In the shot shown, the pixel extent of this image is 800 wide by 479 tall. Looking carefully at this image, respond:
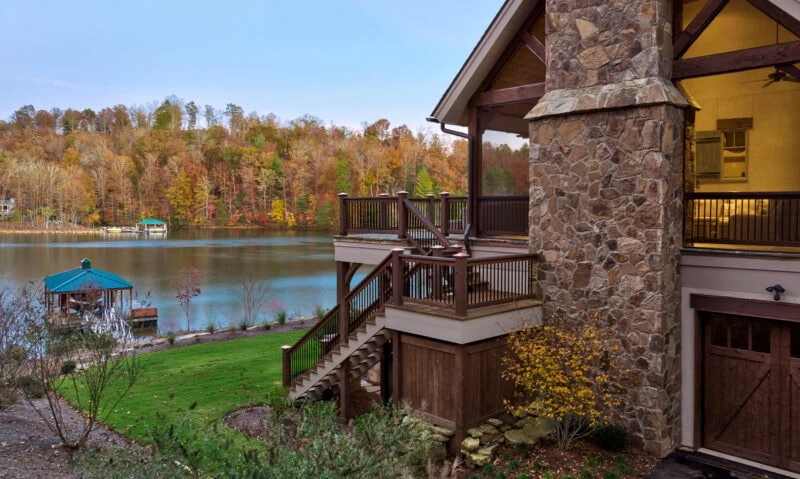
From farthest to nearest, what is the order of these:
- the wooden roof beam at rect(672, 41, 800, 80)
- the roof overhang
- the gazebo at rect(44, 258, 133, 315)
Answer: the gazebo at rect(44, 258, 133, 315) → the roof overhang → the wooden roof beam at rect(672, 41, 800, 80)

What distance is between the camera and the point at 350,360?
10031 millimetres

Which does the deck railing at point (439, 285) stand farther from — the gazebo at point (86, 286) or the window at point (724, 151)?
the gazebo at point (86, 286)

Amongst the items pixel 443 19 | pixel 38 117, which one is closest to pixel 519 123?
pixel 443 19

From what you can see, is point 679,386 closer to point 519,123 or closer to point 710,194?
point 710,194

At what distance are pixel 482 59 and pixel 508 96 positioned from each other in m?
0.79

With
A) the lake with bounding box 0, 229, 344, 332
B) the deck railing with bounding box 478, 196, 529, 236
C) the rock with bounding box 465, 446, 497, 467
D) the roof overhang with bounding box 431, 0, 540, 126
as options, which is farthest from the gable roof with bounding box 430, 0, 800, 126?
the lake with bounding box 0, 229, 344, 332

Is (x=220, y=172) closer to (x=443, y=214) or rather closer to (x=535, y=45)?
(x=443, y=214)

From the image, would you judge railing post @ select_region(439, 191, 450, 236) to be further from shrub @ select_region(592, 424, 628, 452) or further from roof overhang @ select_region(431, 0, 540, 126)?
shrub @ select_region(592, 424, 628, 452)

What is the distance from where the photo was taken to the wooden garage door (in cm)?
721

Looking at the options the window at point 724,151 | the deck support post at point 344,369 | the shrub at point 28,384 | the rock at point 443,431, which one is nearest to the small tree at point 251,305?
the deck support post at point 344,369

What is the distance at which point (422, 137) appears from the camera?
76625 millimetres

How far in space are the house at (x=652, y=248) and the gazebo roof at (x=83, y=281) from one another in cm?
1687

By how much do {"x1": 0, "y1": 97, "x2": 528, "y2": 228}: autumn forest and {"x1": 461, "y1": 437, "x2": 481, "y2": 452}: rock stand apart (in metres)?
53.1

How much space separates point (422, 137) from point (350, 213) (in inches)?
2609
